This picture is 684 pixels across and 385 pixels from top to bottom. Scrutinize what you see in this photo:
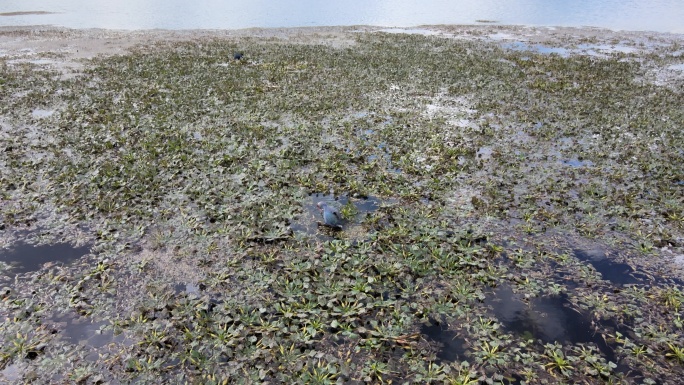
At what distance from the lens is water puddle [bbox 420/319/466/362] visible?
634cm

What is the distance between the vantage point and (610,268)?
824 cm

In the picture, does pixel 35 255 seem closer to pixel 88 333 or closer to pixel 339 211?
pixel 88 333

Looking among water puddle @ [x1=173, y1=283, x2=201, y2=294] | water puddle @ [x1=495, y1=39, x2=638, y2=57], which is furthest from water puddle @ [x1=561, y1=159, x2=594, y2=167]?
water puddle @ [x1=495, y1=39, x2=638, y2=57]

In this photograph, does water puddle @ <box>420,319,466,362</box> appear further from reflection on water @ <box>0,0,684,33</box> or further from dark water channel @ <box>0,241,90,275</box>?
reflection on water @ <box>0,0,684,33</box>

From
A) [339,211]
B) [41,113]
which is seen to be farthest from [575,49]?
[41,113]

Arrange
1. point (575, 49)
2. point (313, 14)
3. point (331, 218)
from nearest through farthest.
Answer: point (331, 218), point (575, 49), point (313, 14)

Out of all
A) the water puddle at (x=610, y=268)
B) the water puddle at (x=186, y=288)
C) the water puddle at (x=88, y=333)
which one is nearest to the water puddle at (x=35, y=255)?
the water puddle at (x=88, y=333)

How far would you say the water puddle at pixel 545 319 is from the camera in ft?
22.0

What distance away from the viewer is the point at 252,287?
770 cm

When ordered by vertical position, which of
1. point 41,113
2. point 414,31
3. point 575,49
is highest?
point 414,31

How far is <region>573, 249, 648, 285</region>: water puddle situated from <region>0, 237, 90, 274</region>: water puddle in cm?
1060

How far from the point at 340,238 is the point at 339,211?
3.39 ft

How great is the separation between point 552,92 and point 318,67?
45.1 feet

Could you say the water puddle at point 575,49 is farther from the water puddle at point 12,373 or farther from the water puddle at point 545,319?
the water puddle at point 12,373
